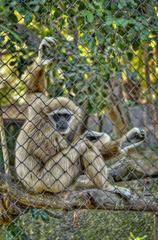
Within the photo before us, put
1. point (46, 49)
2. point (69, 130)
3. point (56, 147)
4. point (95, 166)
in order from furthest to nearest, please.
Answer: point (69, 130), point (56, 147), point (95, 166), point (46, 49)

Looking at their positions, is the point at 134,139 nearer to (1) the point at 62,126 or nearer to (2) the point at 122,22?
(1) the point at 62,126

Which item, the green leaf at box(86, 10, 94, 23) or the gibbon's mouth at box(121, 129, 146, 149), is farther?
the gibbon's mouth at box(121, 129, 146, 149)

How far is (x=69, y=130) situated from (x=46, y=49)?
3.68ft

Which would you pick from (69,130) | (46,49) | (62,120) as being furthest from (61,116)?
(46,49)

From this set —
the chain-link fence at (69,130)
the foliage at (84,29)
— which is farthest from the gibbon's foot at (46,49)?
the foliage at (84,29)

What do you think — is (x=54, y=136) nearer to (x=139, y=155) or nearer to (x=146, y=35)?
(x=146, y=35)

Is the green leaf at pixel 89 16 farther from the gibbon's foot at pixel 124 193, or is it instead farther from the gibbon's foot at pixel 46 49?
the gibbon's foot at pixel 124 193

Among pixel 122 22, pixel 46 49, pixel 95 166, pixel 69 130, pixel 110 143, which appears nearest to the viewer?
pixel 122 22

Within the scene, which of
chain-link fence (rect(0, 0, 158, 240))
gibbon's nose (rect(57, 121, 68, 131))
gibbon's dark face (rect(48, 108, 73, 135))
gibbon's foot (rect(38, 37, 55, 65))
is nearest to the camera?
chain-link fence (rect(0, 0, 158, 240))

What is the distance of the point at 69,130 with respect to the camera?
507 centimetres

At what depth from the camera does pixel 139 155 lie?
7402mm

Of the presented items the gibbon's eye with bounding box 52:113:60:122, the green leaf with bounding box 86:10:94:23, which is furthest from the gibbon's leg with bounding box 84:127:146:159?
the green leaf with bounding box 86:10:94:23

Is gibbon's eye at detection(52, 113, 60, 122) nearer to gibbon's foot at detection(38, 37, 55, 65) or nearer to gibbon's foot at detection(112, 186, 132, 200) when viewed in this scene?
gibbon's foot at detection(38, 37, 55, 65)

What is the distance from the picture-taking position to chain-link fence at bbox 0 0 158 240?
3.94m
